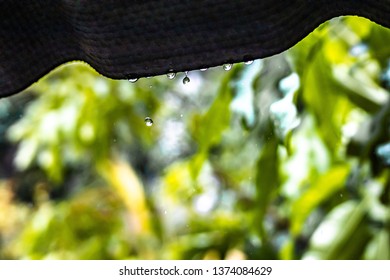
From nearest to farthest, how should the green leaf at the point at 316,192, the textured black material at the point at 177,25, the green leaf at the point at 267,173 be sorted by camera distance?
the textured black material at the point at 177,25, the green leaf at the point at 267,173, the green leaf at the point at 316,192

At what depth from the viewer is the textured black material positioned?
423mm

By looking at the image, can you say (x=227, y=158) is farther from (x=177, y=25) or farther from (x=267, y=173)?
(x=177, y=25)

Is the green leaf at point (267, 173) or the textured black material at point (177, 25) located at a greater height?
the textured black material at point (177, 25)

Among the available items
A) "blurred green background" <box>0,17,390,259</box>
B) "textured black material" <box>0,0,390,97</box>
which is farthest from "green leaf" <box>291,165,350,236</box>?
"textured black material" <box>0,0,390,97</box>

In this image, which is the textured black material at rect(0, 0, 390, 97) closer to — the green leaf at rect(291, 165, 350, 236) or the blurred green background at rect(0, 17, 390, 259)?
the blurred green background at rect(0, 17, 390, 259)

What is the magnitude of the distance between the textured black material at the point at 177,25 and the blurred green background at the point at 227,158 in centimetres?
35

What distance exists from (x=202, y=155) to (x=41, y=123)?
0.84 meters

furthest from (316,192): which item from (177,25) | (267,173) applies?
(177,25)

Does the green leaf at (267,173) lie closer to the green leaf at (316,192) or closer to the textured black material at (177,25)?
the green leaf at (316,192)

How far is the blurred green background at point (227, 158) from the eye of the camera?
3.49 ft

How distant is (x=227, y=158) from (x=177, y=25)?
202 cm

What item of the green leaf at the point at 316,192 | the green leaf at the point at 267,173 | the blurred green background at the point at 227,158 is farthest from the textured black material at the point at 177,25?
the green leaf at the point at 316,192

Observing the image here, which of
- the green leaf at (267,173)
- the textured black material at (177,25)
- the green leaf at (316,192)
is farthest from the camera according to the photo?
the green leaf at (316,192)

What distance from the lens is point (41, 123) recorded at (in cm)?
185
